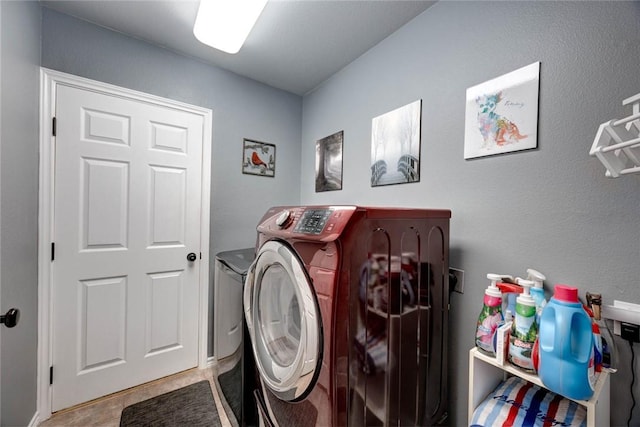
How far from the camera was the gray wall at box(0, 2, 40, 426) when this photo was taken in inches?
45.8

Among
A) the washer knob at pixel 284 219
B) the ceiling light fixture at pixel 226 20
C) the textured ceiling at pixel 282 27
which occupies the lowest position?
the washer knob at pixel 284 219

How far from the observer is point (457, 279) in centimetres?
131

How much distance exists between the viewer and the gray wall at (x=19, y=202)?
1.16m

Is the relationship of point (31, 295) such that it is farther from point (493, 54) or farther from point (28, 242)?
point (493, 54)

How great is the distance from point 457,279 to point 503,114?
2.77 ft

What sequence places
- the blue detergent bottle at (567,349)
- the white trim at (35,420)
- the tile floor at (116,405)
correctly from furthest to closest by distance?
the tile floor at (116,405), the white trim at (35,420), the blue detergent bottle at (567,349)

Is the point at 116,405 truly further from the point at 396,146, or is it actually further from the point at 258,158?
the point at 396,146

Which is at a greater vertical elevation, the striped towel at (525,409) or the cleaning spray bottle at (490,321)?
the cleaning spray bottle at (490,321)

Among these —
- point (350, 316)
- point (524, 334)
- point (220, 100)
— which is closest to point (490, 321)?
point (524, 334)

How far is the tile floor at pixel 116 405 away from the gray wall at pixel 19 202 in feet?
0.66

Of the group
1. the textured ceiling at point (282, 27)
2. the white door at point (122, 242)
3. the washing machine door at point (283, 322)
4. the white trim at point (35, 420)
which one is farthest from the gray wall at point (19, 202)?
the washing machine door at point (283, 322)

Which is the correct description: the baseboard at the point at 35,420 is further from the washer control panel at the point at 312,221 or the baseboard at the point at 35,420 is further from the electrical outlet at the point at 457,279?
the electrical outlet at the point at 457,279

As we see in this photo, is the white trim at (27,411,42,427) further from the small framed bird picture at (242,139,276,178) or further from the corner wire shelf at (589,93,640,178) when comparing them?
the corner wire shelf at (589,93,640,178)

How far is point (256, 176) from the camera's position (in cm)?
240
